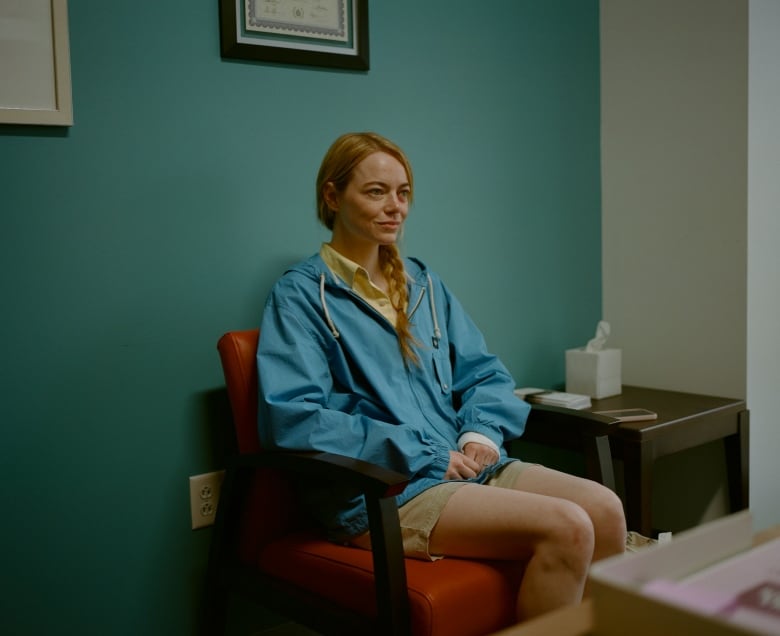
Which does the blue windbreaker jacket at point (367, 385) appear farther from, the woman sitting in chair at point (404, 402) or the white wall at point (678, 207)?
the white wall at point (678, 207)

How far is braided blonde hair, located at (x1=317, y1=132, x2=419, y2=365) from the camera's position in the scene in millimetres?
1717

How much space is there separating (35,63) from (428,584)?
126 centimetres

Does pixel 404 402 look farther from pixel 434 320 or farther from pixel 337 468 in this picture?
pixel 337 468

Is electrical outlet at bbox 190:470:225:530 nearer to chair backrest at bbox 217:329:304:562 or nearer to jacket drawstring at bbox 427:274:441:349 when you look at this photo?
chair backrest at bbox 217:329:304:562

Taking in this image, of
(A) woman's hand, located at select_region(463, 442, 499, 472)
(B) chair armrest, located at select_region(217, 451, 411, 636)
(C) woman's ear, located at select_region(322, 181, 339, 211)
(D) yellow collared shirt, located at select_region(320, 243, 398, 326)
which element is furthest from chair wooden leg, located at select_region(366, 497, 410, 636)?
(C) woman's ear, located at select_region(322, 181, 339, 211)

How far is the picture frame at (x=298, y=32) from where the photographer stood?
5.88 ft

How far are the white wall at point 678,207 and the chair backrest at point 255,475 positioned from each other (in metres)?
1.36

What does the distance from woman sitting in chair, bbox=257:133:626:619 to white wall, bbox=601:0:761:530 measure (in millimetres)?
838

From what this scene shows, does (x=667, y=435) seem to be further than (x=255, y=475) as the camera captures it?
Yes

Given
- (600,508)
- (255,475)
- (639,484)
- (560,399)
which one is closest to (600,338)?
(560,399)

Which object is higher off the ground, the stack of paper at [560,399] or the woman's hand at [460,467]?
the stack of paper at [560,399]

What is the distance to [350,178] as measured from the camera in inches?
67.9

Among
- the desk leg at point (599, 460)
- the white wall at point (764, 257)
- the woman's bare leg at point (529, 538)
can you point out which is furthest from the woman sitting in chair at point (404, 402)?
the white wall at point (764, 257)

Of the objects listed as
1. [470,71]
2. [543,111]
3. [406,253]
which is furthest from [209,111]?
[543,111]
